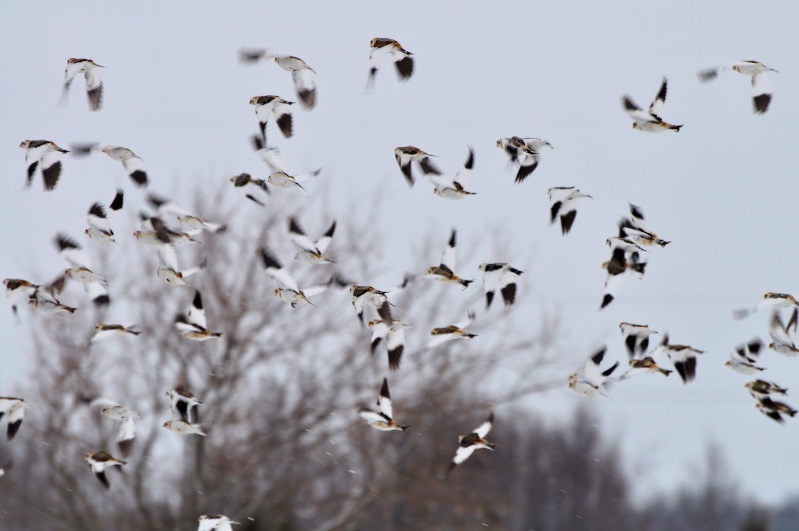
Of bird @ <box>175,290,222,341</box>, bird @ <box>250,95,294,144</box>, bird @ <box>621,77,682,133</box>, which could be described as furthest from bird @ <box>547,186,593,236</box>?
bird @ <box>175,290,222,341</box>

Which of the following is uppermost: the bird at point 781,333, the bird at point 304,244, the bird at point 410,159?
the bird at point 410,159

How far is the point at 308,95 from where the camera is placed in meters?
9.63

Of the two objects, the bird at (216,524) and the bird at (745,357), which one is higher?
the bird at (745,357)

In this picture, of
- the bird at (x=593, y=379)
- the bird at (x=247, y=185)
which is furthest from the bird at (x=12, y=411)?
the bird at (x=593, y=379)

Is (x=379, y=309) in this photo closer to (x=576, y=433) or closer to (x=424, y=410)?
(x=424, y=410)

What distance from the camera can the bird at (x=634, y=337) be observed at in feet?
30.3

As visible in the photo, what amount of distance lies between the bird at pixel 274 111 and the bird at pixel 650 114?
9.79ft

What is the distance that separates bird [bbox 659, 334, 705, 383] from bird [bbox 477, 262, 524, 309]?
1418mm

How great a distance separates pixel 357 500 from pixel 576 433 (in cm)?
4835

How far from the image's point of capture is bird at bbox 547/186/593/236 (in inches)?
383

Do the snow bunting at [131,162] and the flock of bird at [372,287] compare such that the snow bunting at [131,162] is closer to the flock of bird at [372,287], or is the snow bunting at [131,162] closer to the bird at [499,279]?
the flock of bird at [372,287]

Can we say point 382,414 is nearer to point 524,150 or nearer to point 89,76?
point 524,150

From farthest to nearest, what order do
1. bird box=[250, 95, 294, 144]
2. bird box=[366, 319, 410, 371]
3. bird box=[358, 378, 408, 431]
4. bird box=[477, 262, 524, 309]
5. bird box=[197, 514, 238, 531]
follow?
bird box=[250, 95, 294, 144], bird box=[477, 262, 524, 309], bird box=[366, 319, 410, 371], bird box=[358, 378, 408, 431], bird box=[197, 514, 238, 531]

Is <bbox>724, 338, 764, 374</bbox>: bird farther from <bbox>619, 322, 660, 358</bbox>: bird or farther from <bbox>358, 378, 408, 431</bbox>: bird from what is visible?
<bbox>358, 378, 408, 431</bbox>: bird
